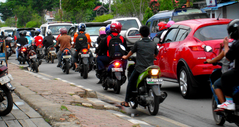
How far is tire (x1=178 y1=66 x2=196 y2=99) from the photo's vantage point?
8438 millimetres

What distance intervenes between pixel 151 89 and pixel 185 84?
1.90 m

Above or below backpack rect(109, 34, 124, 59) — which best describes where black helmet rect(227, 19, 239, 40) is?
above

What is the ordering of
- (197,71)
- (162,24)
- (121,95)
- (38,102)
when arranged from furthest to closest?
1. (162,24)
2. (121,95)
3. (197,71)
4. (38,102)

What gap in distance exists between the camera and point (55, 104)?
7.24 meters

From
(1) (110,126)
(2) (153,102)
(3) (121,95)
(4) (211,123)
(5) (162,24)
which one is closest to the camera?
(1) (110,126)

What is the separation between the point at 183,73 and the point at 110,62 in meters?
2.10

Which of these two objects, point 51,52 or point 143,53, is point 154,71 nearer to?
point 143,53

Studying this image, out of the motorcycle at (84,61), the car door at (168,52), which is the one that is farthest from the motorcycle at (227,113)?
the motorcycle at (84,61)

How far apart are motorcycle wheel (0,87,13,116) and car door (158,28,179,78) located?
167 inches

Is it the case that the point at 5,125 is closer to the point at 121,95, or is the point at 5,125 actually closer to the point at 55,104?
the point at 55,104

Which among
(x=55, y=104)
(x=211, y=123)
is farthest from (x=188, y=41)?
(x=55, y=104)

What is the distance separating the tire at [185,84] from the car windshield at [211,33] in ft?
2.59

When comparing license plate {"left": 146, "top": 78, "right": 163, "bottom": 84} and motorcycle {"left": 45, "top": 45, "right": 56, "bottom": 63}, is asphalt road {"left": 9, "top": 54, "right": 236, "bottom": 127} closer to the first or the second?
license plate {"left": 146, "top": 78, "right": 163, "bottom": 84}

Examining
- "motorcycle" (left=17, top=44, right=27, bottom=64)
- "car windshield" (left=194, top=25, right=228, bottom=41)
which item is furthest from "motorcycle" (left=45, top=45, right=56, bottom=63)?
A: "car windshield" (left=194, top=25, right=228, bottom=41)
